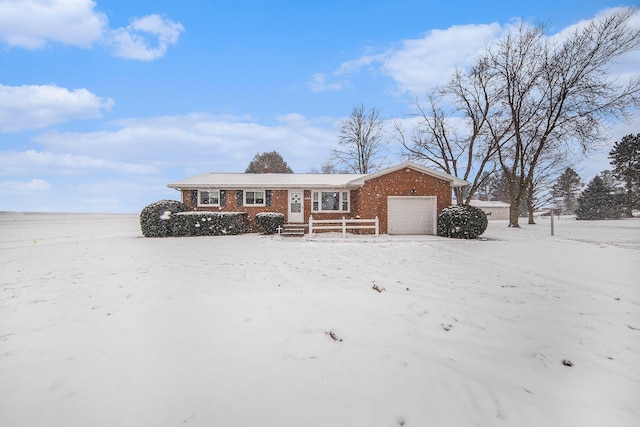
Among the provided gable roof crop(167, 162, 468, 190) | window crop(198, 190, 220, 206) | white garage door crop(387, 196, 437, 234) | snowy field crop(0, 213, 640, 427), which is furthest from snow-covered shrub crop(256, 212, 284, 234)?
snowy field crop(0, 213, 640, 427)

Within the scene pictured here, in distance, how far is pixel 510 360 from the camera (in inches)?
106

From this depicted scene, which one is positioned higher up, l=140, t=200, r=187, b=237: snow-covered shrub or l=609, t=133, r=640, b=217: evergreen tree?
l=609, t=133, r=640, b=217: evergreen tree

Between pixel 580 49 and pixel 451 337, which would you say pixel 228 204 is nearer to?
pixel 451 337

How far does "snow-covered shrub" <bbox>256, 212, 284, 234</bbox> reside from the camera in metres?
16.7

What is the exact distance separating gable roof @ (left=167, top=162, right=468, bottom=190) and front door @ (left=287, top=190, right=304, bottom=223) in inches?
27.7

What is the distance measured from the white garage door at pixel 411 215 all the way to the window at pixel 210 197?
10.8 meters

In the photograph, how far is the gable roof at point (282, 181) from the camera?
619 inches

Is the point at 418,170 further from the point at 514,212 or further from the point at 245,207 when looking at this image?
the point at 514,212

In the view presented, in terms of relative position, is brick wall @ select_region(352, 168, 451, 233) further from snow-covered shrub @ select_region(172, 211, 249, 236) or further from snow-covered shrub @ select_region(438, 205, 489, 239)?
snow-covered shrub @ select_region(172, 211, 249, 236)

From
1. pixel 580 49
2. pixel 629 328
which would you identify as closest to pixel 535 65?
pixel 580 49

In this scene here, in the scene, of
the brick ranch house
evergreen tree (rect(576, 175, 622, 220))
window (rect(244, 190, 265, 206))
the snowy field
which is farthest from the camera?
evergreen tree (rect(576, 175, 622, 220))

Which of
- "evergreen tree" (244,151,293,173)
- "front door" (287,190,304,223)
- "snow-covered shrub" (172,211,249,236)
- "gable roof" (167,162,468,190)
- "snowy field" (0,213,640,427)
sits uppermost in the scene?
"evergreen tree" (244,151,293,173)

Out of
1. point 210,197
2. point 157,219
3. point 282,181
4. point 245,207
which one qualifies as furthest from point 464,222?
point 157,219

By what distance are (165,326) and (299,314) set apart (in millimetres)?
1672
